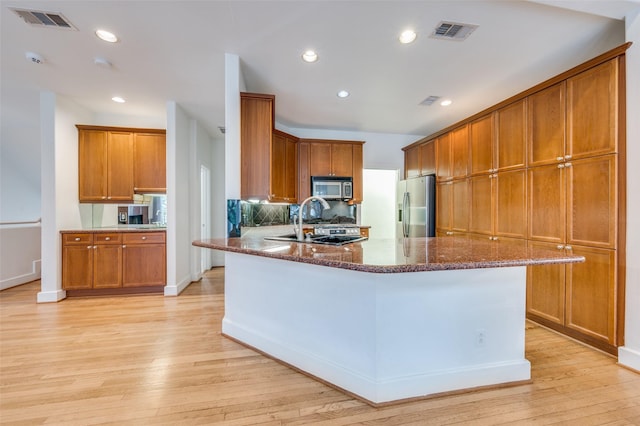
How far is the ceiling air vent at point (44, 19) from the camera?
2115mm

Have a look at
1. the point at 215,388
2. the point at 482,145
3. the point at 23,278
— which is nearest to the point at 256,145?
the point at 215,388

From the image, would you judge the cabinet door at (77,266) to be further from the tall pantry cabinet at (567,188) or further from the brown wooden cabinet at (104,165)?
the tall pantry cabinet at (567,188)

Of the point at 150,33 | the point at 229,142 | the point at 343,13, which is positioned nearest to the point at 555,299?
the point at 343,13

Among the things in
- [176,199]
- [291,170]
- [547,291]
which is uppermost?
[291,170]

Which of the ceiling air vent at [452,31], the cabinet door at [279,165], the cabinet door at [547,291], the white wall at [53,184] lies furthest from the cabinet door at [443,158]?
the white wall at [53,184]

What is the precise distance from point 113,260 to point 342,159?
3799 millimetres

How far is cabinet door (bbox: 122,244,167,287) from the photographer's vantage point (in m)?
3.90

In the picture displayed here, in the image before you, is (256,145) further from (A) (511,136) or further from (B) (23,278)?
(B) (23,278)

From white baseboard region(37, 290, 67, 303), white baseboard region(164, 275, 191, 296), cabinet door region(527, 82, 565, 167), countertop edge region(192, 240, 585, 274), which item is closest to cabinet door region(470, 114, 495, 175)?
cabinet door region(527, 82, 565, 167)

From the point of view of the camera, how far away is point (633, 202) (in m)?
2.05

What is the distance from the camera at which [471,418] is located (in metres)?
1.57

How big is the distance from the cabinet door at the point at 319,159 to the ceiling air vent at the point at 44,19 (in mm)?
3261

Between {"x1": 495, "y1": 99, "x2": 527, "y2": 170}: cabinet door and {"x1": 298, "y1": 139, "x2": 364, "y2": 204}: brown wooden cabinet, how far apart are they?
90.5 inches

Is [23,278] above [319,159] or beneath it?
beneath
